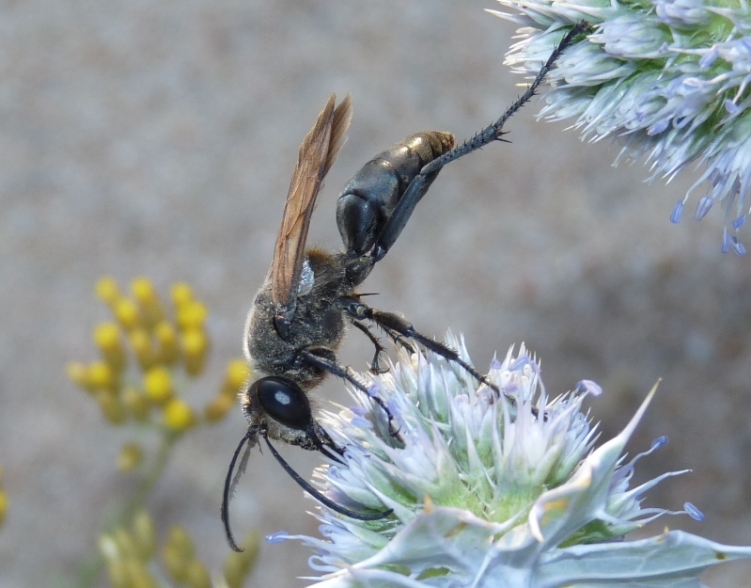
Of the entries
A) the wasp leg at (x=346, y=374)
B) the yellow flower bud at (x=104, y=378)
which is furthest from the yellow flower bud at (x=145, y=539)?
the wasp leg at (x=346, y=374)

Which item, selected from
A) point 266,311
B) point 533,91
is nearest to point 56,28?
point 266,311

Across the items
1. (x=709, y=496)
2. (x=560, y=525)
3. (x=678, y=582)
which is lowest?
(x=709, y=496)

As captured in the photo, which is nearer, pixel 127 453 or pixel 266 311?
pixel 266 311

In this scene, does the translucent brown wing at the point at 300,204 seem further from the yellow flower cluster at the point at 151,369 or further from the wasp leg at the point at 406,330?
the yellow flower cluster at the point at 151,369

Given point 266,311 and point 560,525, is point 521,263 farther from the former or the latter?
point 560,525

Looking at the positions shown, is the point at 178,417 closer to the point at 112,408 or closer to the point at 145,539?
the point at 112,408

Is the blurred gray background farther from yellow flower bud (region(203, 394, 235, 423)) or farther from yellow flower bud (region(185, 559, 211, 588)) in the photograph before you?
yellow flower bud (region(185, 559, 211, 588))

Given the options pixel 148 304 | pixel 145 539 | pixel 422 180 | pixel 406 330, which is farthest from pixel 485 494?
pixel 148 304
